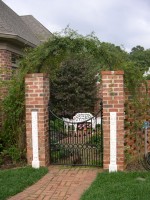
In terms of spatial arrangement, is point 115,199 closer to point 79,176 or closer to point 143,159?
point 79,176

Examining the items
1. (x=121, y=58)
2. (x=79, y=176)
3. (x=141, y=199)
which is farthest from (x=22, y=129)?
(x=141, y=199)

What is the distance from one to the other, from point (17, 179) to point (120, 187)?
1773 mm

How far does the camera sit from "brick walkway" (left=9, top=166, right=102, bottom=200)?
13.5ft

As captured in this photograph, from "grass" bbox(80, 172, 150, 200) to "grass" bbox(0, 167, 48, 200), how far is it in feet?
3.53

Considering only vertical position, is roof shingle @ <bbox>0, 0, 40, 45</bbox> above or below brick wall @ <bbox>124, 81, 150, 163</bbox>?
above

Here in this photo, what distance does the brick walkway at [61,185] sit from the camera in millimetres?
4129

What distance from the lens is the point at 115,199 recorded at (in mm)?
3805

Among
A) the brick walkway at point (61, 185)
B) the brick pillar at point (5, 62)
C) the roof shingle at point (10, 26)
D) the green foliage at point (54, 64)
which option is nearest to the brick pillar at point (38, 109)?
the green foliage at point (54, 64)

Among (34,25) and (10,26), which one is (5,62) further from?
(34,25)

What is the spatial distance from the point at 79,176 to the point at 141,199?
1532 millimetres

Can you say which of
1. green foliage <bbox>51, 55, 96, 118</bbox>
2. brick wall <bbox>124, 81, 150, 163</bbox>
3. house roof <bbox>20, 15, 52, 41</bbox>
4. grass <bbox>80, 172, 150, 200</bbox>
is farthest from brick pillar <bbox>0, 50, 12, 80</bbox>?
house roof <bbox>20, 15, 52, 41</bbox>

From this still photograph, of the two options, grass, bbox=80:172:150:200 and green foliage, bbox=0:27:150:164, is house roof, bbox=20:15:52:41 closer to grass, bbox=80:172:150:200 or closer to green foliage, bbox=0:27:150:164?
green foliage, bbox=0:27:150:164

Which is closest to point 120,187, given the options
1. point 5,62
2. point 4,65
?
point 4,65

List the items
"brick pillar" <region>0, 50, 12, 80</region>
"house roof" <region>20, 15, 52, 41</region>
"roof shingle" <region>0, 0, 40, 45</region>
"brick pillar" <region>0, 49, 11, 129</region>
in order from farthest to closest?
"house roof" <region>20, 15, 52, 41</region>, "roof shingle" <region>0, 0, 40, 45</region>, "brick pillar" <region>0, 50, 12, 80</region>, "brick pillar" <region>0, 49, 11, 129</region>
